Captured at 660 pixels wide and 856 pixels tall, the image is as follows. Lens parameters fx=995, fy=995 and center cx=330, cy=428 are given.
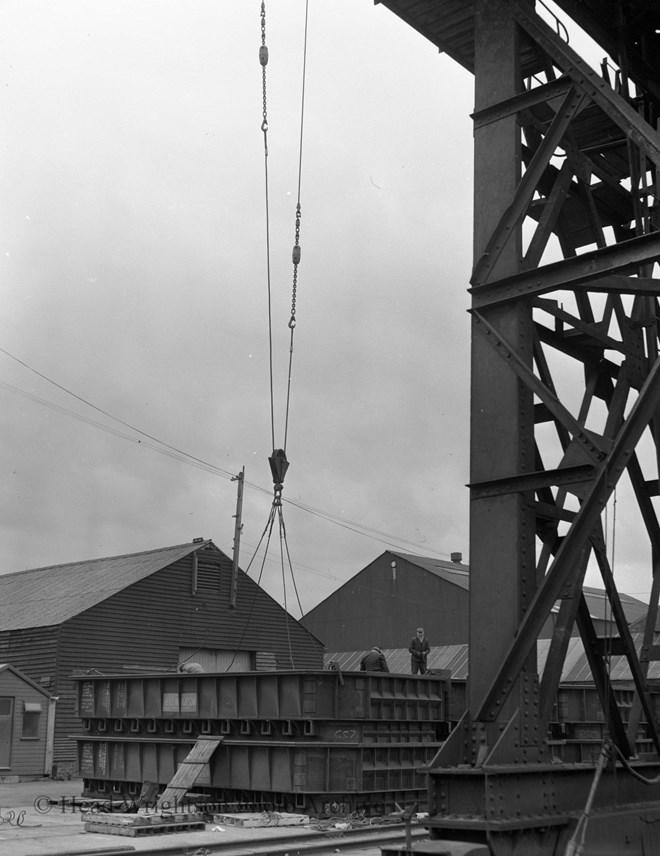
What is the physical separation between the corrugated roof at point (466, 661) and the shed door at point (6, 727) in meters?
9.08

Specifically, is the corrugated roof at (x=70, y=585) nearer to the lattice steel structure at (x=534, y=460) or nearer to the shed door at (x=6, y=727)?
the shed door at (x=6, y=727)

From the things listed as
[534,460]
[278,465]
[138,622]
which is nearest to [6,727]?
[138,622]

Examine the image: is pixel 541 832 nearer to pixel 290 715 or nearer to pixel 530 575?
pixel 530 575

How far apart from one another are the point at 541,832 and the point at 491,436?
133 inches

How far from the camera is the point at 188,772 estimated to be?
18.0 m

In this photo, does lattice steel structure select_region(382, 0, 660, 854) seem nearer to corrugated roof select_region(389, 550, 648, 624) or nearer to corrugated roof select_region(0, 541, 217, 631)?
corrugated roof select_region(0, 541, 217, 631)

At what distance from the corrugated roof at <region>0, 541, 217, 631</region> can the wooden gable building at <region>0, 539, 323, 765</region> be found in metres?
0.07

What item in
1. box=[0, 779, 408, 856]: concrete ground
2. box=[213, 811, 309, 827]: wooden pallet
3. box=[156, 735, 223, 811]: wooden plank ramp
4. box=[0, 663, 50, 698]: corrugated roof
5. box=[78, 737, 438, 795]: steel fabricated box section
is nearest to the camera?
box=[0, 779, 408, 856]: concrete ground

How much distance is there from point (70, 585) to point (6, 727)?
435 inches

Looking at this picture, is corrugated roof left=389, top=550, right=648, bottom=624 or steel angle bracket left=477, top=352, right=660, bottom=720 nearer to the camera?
steel angle bracket left=477, top=352, right=660, bottom=720

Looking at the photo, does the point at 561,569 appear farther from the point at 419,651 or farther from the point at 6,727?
the point at 6,727

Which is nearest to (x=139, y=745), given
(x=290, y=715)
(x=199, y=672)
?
(x=199, y=672)

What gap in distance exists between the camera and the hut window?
2770 cm

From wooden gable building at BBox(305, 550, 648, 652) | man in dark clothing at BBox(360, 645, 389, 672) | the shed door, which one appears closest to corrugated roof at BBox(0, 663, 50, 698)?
the shed door
